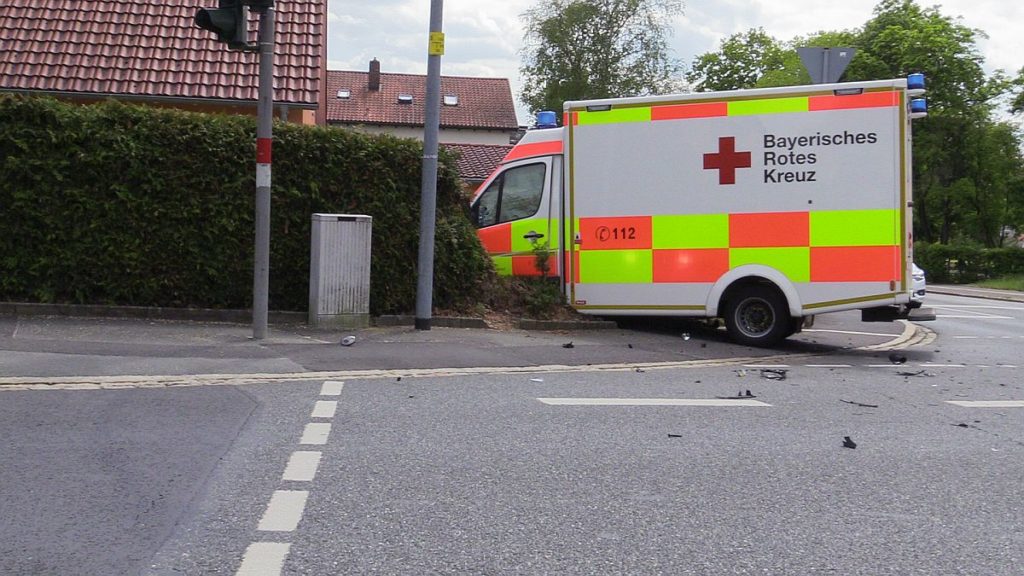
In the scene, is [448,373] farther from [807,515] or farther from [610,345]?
[807,515]

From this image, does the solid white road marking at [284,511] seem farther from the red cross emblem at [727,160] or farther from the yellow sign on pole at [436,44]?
the red cross emblem at [727,160]

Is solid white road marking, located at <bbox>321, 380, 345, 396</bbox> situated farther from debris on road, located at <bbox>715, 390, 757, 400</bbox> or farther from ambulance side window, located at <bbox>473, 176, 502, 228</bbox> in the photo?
ambulance side window, located at <bbox>473, 176, 502, 228</bbox>

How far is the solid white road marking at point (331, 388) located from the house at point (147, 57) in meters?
9.89

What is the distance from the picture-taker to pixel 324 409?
23.3 feet

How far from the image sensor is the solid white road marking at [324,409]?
6883mm

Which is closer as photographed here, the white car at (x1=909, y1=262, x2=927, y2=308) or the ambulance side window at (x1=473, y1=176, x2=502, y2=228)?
the white car at (x1=909, y1=262, x2=927, y2=308)

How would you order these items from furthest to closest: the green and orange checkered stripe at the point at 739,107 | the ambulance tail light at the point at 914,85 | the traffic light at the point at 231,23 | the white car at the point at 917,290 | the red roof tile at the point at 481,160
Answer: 1. the red roof tile at the point at 481,160
2. the white car at the point at 917,290
3. the green and orange checkered stripe at the point at 739,107
4. the ambulance tail light at the point at 914,85
5. the traffic light at the point at 231,23

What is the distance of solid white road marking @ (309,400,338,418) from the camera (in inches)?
271

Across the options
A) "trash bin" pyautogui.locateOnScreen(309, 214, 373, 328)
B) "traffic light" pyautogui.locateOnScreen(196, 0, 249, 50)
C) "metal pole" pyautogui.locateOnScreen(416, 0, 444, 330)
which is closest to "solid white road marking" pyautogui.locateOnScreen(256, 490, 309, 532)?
"traffic light" pyautogui.locateOnScreen(196, 0, 249, 50)

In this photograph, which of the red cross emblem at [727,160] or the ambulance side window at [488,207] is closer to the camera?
the red cross emblem at [727,160]

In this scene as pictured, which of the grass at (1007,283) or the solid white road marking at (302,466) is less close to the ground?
the grass at (1007,283)

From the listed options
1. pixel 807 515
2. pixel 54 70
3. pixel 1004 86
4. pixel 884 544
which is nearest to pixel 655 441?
pixel 807 515

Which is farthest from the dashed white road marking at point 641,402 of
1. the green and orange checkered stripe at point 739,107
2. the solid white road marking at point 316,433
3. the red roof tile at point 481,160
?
the red roof tile at point 481,160

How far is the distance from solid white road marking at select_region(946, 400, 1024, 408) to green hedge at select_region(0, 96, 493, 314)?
22.2ft
